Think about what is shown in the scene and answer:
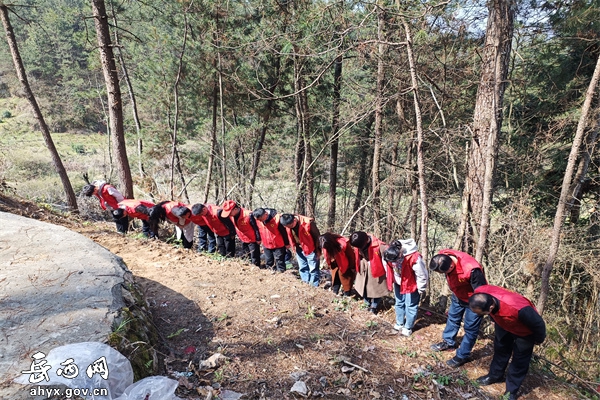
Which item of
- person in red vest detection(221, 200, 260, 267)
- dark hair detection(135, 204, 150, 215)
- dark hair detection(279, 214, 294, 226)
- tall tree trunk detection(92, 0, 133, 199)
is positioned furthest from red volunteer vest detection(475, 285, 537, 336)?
tall tree trunk detection(92, 0, 133, 199)

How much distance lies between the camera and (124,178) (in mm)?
8477

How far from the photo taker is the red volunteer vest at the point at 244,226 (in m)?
6.80

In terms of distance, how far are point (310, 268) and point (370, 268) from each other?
145 cm

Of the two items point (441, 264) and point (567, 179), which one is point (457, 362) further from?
point (567, 179)

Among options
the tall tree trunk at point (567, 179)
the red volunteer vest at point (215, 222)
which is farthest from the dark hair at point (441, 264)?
the red volunteer vest at point (215, 222)

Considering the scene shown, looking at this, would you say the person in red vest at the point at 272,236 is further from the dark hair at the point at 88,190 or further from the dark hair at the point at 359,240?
the dark hair at the point at 88,190

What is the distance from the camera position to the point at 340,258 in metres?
5.52

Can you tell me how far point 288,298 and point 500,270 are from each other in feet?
16.0

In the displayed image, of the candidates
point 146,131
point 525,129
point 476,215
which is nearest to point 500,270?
point 476,215

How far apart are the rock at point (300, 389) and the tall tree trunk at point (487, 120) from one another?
3.44 m

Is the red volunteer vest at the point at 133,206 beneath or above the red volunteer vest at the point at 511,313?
above

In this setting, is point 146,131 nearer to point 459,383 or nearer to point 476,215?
point 476,215

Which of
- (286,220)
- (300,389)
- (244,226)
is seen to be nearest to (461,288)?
(300,389)

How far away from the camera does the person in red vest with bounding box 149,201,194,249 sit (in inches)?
275
